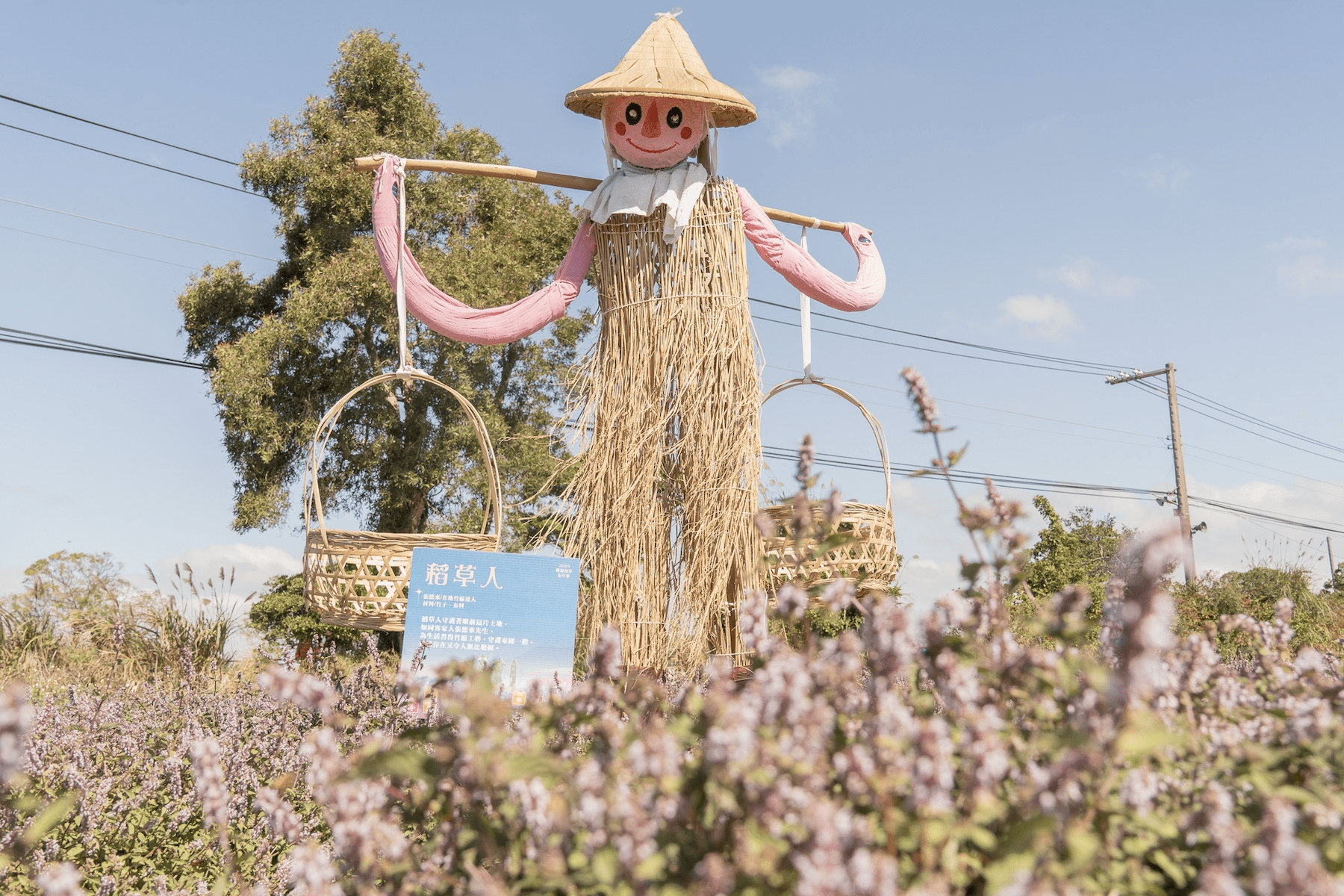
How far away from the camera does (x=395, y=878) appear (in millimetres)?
1294

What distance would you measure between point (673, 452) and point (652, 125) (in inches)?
63.6

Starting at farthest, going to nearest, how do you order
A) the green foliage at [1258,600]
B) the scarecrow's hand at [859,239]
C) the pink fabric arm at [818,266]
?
the green foliage at [1258,600] < the scarecrow's hand at [859,239] < the pink fabric arm at [818,266]

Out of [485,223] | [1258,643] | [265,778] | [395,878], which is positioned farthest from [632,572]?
[485,223]

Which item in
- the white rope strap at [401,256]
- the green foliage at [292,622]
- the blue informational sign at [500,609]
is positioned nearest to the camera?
the blue informational sign at [500,609]

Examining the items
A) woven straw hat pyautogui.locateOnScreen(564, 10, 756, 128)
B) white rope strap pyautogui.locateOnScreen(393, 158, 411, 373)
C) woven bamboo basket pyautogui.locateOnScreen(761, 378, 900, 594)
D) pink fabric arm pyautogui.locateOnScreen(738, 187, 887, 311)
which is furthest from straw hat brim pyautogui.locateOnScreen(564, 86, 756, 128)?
woven bamboo basket pyautogui.locateOnScreen(761, 378, 900, 594)

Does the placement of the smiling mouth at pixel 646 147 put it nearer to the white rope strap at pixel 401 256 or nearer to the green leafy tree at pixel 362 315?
the white rope strap at pixel 401 256

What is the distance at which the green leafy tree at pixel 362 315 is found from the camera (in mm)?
12750

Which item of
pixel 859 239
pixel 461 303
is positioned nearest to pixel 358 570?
pixel 461 303

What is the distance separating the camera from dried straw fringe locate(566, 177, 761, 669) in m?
4.42

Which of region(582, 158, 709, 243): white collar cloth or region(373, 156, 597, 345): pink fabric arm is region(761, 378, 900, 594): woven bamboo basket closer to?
region(582, 158, 709, 243): white collar cloth

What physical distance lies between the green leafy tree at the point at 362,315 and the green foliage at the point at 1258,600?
733 cm

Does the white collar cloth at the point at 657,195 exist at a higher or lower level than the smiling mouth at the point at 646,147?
lower

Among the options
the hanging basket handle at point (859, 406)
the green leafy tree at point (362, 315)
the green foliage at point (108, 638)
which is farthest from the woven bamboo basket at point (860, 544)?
the green leafy tree at point (362, 315)

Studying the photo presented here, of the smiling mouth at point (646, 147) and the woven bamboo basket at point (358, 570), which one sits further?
the smiling mouth at point (646, 147)
